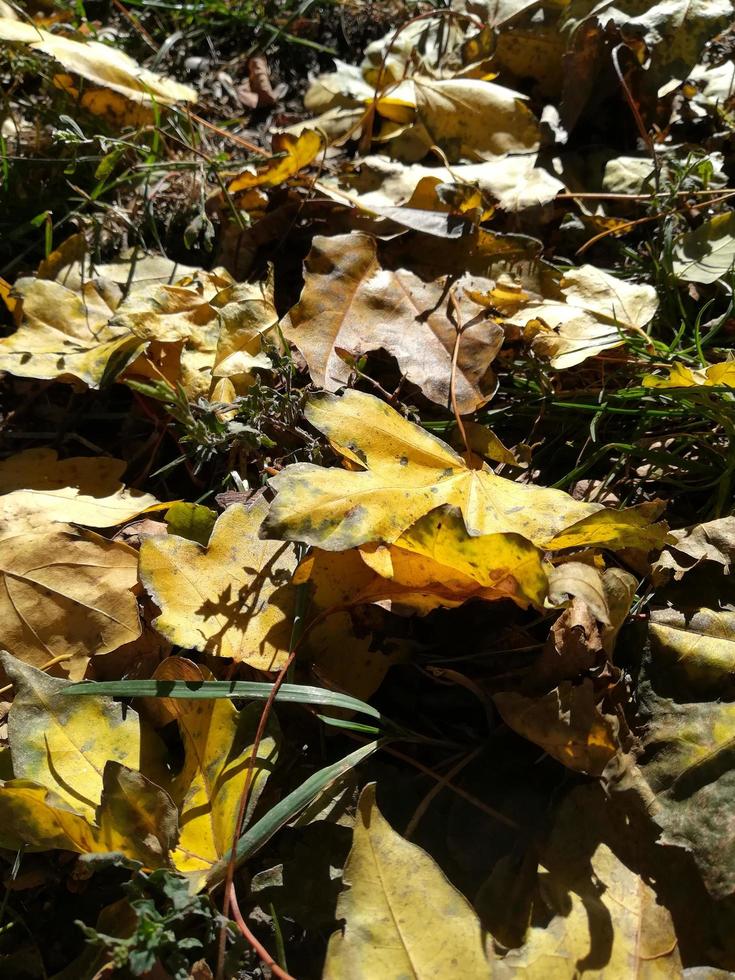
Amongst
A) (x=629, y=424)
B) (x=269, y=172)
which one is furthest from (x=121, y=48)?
(x=629, y=424)

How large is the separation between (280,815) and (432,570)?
384 millimetres

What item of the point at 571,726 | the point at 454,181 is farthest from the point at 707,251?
the point at 571,726

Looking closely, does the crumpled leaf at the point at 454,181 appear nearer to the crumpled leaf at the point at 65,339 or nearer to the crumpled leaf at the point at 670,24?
the crumpled leaf at the point at 670,24

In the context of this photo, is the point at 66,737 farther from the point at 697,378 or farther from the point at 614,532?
the point at 697,378

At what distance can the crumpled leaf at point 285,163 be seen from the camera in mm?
1736

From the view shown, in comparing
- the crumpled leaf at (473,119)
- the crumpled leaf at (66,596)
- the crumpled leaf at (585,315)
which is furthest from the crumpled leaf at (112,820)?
the crumpled leaf at (473,119)

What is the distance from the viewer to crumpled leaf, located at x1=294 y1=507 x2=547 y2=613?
1.07m

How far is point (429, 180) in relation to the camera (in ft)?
5.53

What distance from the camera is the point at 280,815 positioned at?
1102 millimetres

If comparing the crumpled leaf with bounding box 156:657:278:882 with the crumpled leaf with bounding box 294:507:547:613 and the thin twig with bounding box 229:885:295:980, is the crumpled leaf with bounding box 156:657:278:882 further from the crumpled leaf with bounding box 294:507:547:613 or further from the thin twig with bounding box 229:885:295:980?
the crumpled leaf with bounding box 294:507:547:613

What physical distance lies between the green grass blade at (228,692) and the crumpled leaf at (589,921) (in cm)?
31

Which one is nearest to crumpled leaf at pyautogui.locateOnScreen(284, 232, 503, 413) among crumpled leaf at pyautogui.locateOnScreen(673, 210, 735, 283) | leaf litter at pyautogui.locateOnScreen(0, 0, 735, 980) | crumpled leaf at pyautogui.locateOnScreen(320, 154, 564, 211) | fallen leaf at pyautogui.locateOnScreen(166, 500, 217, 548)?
leaf litter at pyautogui.locateOnScreen(0, 0, 735, 980)

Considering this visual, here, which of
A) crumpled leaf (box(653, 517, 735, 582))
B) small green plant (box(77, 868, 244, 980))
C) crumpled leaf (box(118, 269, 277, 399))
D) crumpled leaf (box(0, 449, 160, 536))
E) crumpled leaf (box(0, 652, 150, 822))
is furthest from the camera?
crumpled leaf (box(118, 269, 277, 399))

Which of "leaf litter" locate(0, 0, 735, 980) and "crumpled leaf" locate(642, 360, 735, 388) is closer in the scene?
"leaf litter" locate(0, 0, 735, 980)
